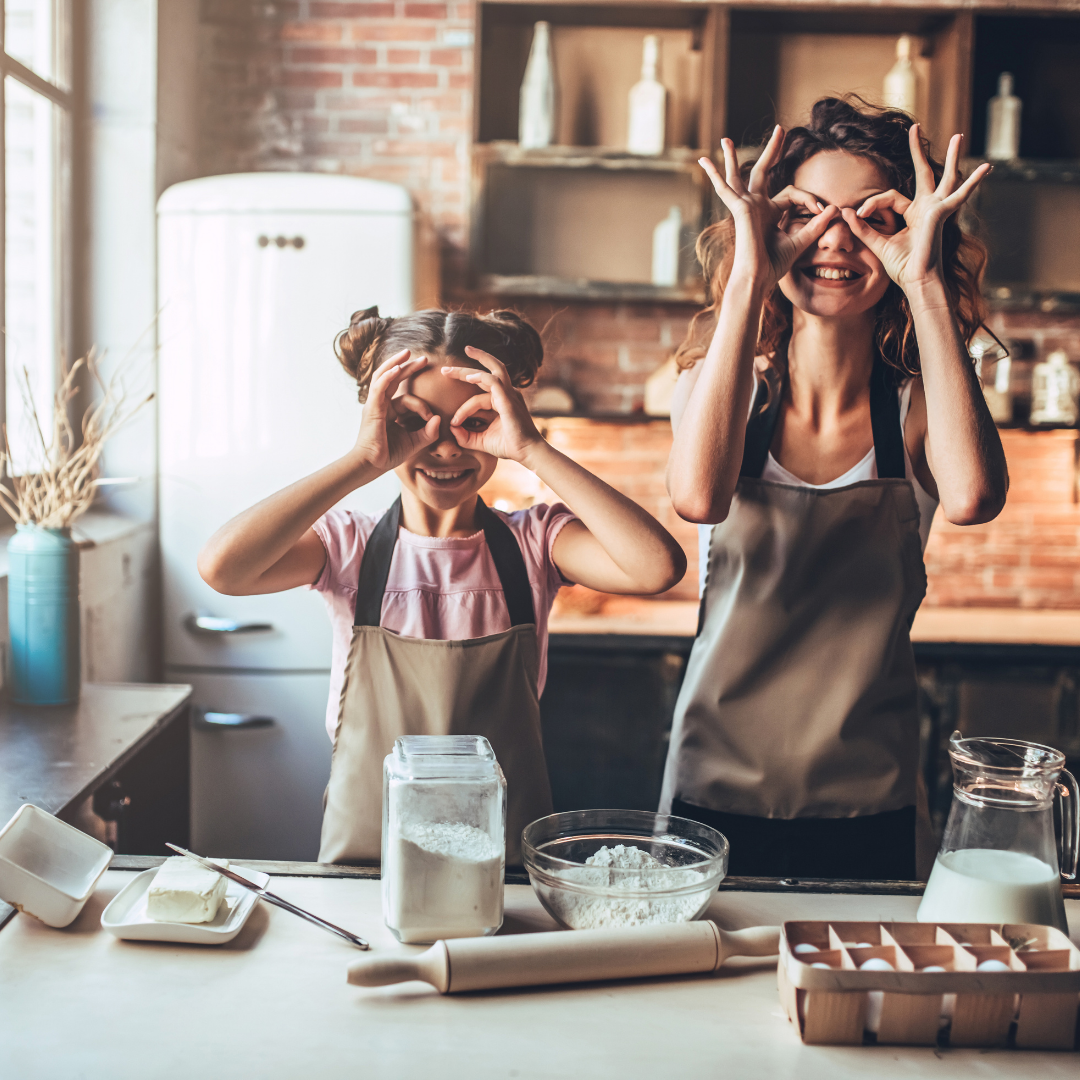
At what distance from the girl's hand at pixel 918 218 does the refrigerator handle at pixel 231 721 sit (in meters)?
1.94

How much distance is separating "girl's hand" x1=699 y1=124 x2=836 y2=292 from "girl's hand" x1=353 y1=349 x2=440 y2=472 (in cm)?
39

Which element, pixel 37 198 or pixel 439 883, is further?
pixel 37 198

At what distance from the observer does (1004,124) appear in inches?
114

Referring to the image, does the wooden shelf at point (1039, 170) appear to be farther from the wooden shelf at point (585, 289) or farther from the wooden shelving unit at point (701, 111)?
the wooden shelf at point (585, 289)

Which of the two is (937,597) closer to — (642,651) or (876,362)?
(642,651)

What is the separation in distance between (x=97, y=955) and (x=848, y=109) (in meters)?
1.21

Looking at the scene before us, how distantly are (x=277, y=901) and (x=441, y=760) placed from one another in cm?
21

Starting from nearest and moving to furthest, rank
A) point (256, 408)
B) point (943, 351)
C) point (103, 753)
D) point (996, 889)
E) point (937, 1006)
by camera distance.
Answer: point (937, 1006) < point (996, 889) < point (943, 351) < point (103, 753) < point (256, 408)

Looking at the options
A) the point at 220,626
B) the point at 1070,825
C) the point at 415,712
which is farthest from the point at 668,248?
the point at 1070,825

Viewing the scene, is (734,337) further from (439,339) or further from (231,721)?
(231,721)

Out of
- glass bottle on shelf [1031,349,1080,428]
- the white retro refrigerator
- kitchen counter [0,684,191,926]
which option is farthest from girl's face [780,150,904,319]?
glass bottle on shelf [1031,349,1080,428]

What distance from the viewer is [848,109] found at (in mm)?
1262

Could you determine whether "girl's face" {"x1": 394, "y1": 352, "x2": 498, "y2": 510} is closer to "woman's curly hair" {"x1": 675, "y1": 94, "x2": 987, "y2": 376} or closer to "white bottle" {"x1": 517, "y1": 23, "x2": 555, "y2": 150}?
"woman's curly hair" {"x1": 675, "y1": 94, "x2": 987, "y2": 376}

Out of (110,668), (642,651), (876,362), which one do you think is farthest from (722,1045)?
(110,668)
